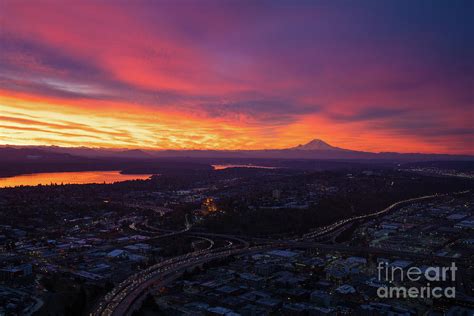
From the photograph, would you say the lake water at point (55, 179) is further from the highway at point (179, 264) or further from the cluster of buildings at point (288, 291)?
the cluster of buildings at point (288, 291)

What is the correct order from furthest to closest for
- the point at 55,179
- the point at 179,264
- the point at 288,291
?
the point at 55,179 → the point at 179,264 → the point at 288,291

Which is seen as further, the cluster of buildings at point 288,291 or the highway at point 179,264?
the highway at point 179,264

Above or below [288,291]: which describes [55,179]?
above

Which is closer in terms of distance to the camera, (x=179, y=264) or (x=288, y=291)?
(x=288, y=291)

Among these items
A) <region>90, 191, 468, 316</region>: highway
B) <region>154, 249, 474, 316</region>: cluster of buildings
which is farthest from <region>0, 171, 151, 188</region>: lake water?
<region>154, 249, 474, 316</region>: cluster of buildings

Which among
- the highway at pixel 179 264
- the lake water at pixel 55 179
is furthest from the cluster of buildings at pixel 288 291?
the lake water at pixel 55 179

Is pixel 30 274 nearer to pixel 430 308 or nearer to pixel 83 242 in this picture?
pixel 83 242

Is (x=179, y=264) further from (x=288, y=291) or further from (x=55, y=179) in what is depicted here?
(x=55, y=179)

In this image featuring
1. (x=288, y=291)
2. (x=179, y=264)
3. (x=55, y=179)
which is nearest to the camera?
(x=288, y=291)

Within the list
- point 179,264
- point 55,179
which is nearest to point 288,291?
point 179,264
